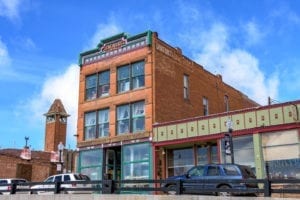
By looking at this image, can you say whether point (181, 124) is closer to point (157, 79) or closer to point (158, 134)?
point (158, 134)

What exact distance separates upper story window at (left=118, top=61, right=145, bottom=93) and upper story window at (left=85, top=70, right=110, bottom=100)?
127cm

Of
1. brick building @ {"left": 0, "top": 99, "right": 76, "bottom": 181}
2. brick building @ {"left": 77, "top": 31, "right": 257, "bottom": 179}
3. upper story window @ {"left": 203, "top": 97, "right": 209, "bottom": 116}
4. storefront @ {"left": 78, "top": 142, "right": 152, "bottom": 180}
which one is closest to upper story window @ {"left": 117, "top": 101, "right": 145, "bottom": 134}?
brick building @ {"left": 77, "top": 31, "right": 257, "bottom": 179}

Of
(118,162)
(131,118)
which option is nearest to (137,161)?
(118,162)

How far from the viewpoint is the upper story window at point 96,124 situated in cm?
3206

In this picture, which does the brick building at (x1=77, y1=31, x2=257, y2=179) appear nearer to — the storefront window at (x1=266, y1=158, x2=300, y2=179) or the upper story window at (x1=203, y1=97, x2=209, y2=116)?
the upper story window at (x1=203, y1=97, x2=209, y2=116)

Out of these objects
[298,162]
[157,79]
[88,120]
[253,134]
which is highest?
[157,79]

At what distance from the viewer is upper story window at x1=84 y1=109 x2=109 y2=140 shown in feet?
105

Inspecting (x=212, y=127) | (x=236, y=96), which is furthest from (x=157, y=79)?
(x=236, y=96)

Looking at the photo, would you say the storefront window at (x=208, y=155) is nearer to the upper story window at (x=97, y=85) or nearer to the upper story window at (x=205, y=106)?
the upper story window at (x=205, y=106)

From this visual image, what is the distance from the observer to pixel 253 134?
81.6 feet

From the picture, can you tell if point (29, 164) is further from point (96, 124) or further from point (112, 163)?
point (112, 163)

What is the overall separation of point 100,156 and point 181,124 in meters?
6.87

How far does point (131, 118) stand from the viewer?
3050 cm

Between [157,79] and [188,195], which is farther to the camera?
[157,79]
